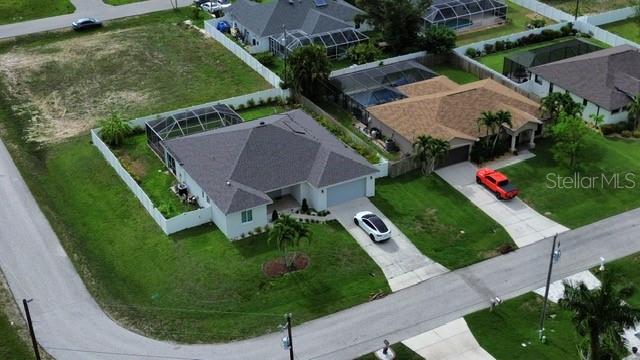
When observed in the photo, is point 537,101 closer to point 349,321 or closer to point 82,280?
point 349,321

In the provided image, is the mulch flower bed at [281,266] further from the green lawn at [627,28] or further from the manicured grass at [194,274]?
the green lawn at [627,28]

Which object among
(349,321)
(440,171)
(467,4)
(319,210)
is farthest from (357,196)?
(467,4)

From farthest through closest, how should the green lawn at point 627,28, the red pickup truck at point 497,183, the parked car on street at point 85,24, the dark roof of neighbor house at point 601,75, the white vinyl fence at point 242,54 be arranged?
the parked car on street at point 85,24 < the green lawn at point 627,28 < the white vinyl fence at point 242,54 < the dark roof of neighbor house at point 601,75 < the red pickup truck at point 497,183

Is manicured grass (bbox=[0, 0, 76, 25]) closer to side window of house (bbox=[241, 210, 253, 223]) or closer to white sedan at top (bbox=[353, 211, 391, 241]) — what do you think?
side window of house (bbox=[241, 210, 253, 223])

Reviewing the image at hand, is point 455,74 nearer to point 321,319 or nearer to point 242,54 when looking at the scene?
point 242,54

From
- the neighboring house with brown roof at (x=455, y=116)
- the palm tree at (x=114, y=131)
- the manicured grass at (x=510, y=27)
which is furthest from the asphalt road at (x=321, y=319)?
the manicured grass at (x=510, y=27)
